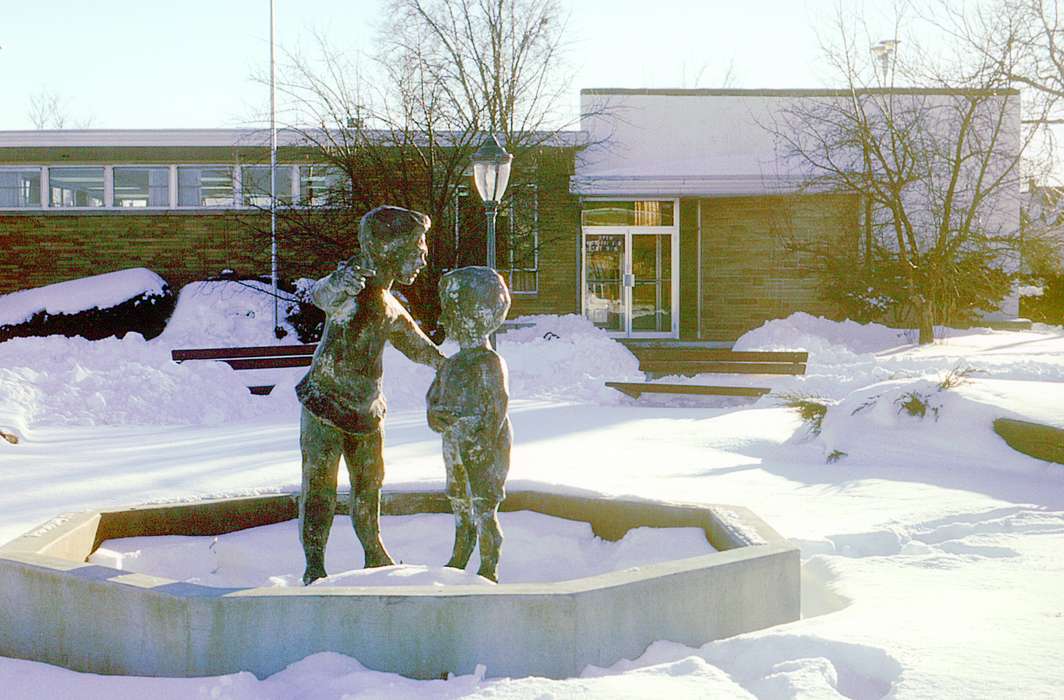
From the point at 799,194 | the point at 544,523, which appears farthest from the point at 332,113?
the point at 544,523

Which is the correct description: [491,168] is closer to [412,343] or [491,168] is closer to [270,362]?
[270,362]

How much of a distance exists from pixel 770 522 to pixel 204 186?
18.9 m

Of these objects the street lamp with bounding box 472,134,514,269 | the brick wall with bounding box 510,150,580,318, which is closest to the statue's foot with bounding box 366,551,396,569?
the street lamp with bounding box 472,134,514,269

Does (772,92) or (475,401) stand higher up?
(772,92)

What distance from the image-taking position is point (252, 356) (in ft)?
48.5

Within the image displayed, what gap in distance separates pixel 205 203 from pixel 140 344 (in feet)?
21.7

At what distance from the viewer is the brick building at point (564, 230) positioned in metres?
22.5

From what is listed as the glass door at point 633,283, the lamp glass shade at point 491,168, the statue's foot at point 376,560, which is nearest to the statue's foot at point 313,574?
the statue's foot at point 376,560

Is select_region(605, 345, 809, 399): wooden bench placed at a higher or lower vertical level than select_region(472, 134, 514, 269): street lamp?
lower

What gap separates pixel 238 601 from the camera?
11.8 ft

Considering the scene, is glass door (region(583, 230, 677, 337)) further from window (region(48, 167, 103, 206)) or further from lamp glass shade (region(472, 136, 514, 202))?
lamp glass shade (region(472, 136, 514, 202))

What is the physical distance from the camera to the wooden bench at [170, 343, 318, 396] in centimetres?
1448

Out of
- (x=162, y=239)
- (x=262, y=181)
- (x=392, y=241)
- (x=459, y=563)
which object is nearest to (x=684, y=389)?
(x=459, y=563)

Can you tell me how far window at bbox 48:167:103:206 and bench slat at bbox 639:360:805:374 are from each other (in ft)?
45.3
